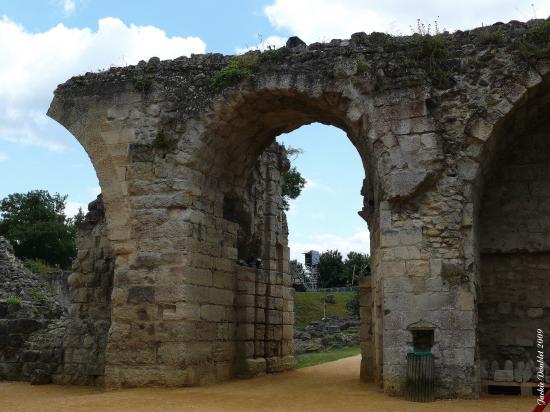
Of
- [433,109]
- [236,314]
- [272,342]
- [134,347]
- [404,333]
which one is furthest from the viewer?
[272,342]

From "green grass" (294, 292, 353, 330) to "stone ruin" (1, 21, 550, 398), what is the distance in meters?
16.2

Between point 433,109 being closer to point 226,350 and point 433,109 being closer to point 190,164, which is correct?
point 190,164

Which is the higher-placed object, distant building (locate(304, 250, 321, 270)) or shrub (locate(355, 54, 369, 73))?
distant building (locate(304, 250, 321, 270))

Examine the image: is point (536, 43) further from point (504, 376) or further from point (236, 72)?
point (504, 376)

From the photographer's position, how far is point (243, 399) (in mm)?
8047

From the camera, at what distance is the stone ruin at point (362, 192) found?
807cm

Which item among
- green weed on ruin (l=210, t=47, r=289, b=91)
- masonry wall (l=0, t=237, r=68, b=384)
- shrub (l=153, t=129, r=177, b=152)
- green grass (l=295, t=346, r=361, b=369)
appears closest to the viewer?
green weed on ruin (l=210, t=47, r=289, b=91)

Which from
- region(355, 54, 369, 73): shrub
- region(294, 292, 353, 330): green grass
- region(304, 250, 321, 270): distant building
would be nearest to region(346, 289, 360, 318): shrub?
region(294, 292, 353, 330): green grass

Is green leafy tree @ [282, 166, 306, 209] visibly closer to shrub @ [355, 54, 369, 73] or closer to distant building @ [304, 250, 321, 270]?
distant building @ [304, 250, 321, 270]

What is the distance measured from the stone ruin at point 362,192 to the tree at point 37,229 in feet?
105

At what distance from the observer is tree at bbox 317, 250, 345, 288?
144 ft

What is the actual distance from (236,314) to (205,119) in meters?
3.54

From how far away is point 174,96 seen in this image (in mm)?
9664

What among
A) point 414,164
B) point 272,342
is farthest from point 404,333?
point 272,342
